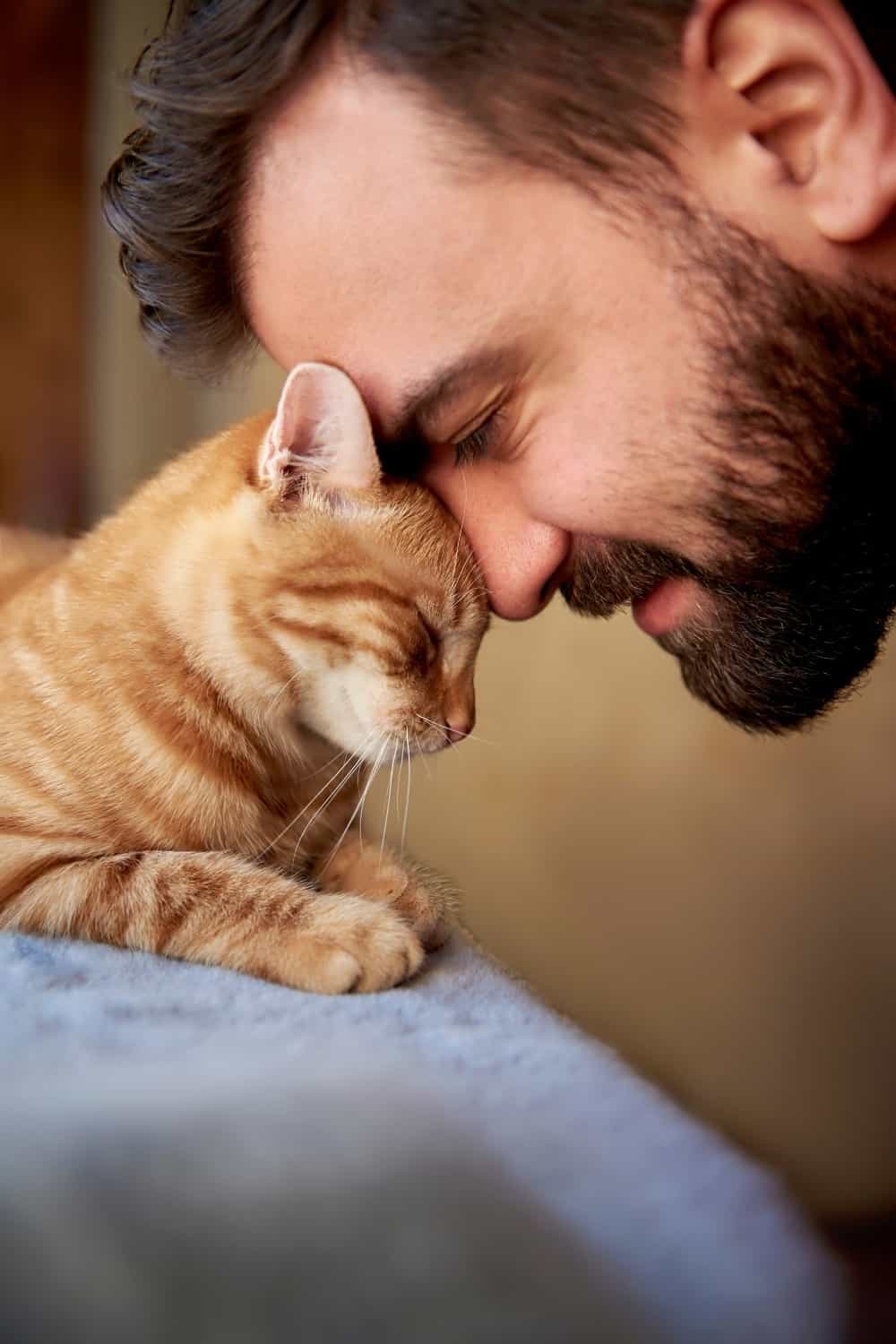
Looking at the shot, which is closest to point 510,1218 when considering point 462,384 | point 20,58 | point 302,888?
point 302,888

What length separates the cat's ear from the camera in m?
0.86

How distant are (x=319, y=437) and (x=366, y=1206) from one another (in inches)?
25.6

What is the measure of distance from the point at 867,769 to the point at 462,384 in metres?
1.01

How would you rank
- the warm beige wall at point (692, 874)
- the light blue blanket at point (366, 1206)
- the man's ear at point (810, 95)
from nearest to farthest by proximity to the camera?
1. the light blue blanket at point (366, 1206)
2. the man's ear at point (810, 95)
3. the warm beige wall at point (692, 874)

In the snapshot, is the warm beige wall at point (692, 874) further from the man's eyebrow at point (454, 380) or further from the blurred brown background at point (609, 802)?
the man's eyebrow at point (454, 380)

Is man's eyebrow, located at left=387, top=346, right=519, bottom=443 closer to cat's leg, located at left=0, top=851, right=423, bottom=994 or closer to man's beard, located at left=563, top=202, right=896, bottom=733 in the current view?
man's beard, located at left=563, top=202, right=896, bottom=733

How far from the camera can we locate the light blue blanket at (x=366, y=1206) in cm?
39

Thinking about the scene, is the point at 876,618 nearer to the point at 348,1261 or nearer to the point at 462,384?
the point at 462,384

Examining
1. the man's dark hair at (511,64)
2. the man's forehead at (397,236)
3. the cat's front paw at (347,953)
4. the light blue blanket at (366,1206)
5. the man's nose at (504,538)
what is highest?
the man's dark hair at (511,64)

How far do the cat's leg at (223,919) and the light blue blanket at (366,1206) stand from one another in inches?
6.4

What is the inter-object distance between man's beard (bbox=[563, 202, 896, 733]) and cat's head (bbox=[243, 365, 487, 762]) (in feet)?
0.44

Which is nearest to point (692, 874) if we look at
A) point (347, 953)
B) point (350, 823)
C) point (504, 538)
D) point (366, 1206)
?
point (350, 823)

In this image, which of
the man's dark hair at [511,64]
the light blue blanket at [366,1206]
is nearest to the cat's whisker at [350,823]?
the light blue blanket at [366,1206]

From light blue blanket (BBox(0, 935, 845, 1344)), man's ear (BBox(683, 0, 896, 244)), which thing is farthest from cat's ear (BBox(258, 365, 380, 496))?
light blue blanket (BBox(0, 935, 845, 1344))
